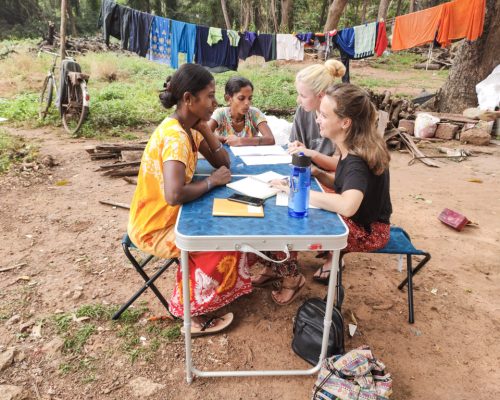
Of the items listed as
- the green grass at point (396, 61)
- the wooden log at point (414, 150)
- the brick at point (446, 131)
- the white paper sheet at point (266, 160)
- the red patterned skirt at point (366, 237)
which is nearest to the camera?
the red patterned skirt at point (366, 237)

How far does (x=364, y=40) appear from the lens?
25.4ft

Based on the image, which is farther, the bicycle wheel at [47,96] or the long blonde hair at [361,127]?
the bicycle wheel at [47,96]

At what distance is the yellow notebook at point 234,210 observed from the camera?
1.78m

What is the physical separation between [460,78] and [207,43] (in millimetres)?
5558

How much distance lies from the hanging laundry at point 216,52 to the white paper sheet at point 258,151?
5052 mm

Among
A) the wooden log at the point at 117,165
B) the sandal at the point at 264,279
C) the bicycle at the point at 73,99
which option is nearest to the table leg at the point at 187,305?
the sandal at the point at 264,279

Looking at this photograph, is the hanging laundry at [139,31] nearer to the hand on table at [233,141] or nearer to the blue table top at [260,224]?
the hand on table at [233,141]

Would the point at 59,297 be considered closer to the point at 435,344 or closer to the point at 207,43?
the point at 435,344

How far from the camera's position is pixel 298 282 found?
2.80m

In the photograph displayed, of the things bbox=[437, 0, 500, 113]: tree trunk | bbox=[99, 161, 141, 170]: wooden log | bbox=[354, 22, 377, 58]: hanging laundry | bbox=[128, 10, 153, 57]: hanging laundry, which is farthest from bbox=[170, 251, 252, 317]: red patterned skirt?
Result: bbox=[437, 0, 500, 113]: tree trunk

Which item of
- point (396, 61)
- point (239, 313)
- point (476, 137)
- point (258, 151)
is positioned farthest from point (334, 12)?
point (396, 61)

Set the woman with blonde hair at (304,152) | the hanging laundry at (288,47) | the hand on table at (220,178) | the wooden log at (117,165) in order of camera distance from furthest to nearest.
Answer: the hanging laundry at (288,47) < the wooden log at (117,165) < the woman with blonde hair at (304,152) < the hand on table at (220,178)

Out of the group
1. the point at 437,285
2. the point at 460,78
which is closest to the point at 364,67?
the point at 460,78

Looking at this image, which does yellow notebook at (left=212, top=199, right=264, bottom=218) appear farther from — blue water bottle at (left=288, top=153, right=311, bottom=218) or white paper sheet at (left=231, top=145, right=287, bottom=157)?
white paper sheet at (left=231, top=145, right=287, bottom=157)
